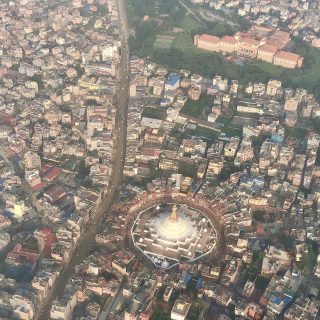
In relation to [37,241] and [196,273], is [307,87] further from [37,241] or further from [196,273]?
[37,241]

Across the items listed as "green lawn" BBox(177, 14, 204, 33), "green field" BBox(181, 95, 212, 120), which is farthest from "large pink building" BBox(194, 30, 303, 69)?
"green field" BBox(181, 95, 212, 120)

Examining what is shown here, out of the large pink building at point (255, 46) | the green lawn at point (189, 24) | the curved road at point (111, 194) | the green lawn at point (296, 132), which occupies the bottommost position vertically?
the curved road at point (111, 194)

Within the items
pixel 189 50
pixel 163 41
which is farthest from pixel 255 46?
pixel 163 41

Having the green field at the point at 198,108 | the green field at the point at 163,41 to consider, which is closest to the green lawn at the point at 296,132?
the green field at the point at 198,108

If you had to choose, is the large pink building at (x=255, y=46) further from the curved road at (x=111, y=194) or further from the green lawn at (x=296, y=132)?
the green lawn at (x=296, y=132)

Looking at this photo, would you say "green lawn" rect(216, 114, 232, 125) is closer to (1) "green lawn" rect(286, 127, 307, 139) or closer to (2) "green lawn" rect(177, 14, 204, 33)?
(1) "green lawn" rect(286, 127, 307, 139)

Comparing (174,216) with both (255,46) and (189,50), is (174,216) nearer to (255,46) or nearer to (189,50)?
(189,50)
